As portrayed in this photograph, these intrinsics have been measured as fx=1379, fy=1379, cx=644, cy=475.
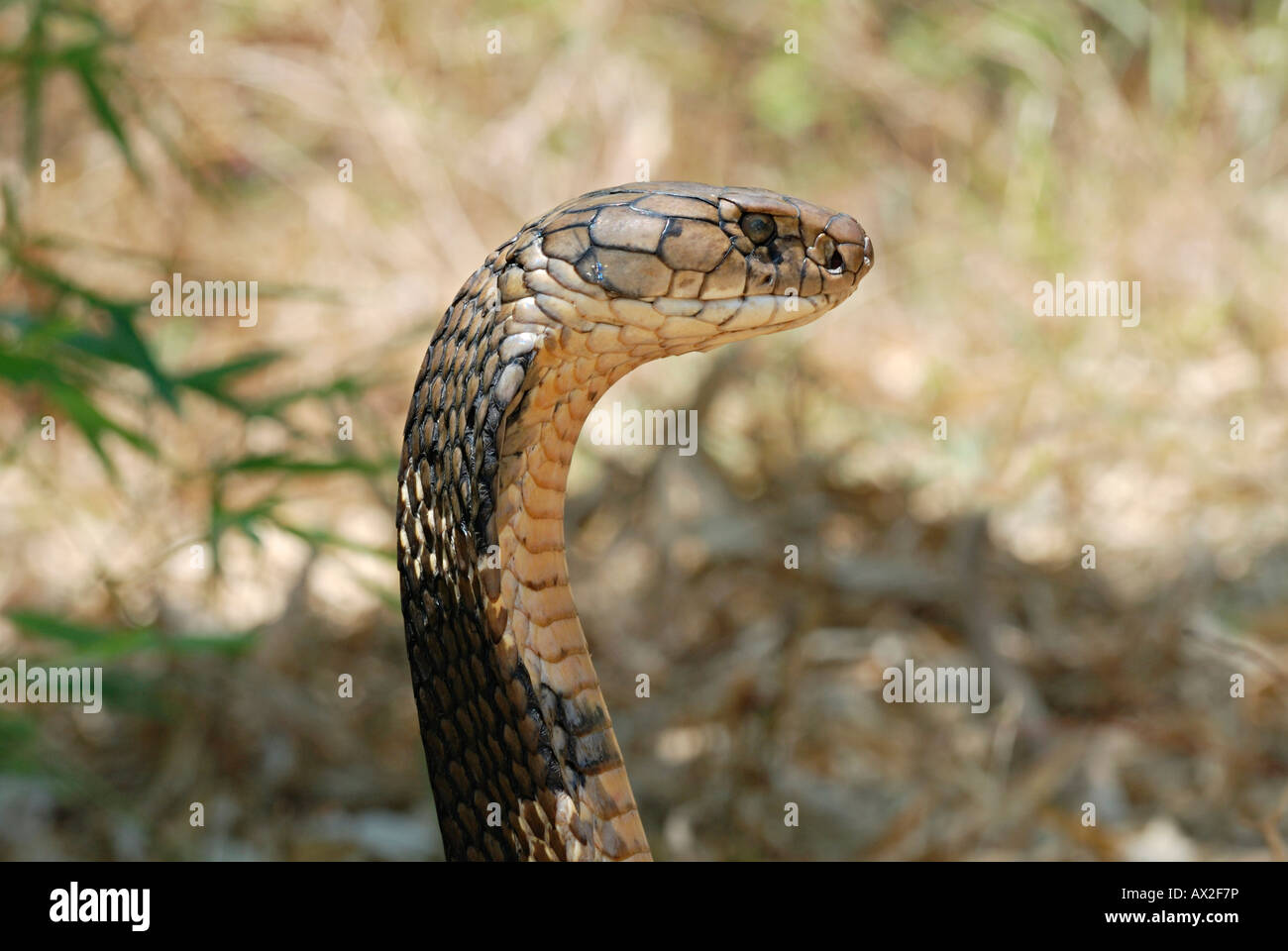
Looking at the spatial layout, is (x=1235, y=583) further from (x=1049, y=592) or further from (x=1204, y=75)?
(x=1204, y=75)

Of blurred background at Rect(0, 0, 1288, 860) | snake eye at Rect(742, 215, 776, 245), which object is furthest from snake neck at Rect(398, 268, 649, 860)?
blurred background at Rect(0, 0, 1288, 860)

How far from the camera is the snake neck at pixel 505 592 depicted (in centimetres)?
120

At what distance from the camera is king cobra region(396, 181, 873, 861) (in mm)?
1205

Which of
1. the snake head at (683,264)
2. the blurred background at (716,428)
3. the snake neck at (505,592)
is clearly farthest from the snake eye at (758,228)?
the blurred background at (716,428)

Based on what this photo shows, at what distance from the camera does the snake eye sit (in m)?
1.30

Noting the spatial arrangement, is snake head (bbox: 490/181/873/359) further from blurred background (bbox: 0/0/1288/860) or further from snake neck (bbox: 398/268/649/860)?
blurred background (bbox: 0/0/1288/860)

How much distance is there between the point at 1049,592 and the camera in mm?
3127

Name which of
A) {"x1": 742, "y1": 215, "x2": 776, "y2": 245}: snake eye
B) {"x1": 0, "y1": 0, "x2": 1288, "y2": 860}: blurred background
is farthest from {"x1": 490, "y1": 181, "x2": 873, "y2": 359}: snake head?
{"x1": 0, "y1": 0, "x2": 1288, "y2": 860}: blurred background

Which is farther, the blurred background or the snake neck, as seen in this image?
the blurred background

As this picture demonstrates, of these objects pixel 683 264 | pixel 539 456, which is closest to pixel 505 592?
pixel 539 456

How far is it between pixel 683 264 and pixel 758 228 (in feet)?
0.36

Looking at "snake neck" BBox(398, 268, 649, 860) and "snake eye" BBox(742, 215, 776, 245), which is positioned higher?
"snake eye" BBox(742, 215, 776, 245)

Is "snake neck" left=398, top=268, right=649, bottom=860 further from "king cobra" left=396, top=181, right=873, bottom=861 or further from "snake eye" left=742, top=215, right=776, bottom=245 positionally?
"snake eye" left=742, top=215, right=776, bottom=245

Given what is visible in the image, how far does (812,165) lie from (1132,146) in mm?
1111
